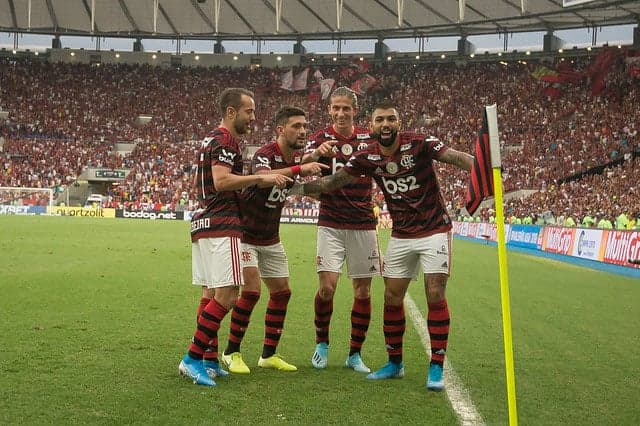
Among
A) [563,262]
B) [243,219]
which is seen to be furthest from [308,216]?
[243,219]

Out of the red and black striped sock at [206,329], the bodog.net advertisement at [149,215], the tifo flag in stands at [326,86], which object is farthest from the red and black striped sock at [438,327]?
the tifo flag in stands at [326,86]

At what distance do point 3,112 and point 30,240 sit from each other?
4665cm

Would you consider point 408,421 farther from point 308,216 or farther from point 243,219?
point 308,216

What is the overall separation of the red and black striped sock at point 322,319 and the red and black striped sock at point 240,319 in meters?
0.65

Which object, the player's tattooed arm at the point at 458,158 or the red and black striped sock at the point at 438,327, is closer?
the player's tattooed arm at the point at 458,158

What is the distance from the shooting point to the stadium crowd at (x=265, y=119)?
4666 cm

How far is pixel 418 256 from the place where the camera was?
21.0 ft

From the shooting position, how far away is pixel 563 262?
890 inches

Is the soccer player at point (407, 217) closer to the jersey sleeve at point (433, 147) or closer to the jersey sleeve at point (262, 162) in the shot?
the jersey sleeve at point (433, 147)

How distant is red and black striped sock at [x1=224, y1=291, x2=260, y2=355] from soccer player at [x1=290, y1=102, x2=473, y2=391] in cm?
129

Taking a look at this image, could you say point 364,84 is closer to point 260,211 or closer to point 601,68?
point 601,68

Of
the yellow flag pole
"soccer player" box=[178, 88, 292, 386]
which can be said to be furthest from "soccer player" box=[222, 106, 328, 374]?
Result: the yellow flag pole

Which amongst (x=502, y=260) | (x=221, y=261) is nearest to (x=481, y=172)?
(x=502, y=260)

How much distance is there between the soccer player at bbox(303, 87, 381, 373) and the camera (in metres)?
6.93
